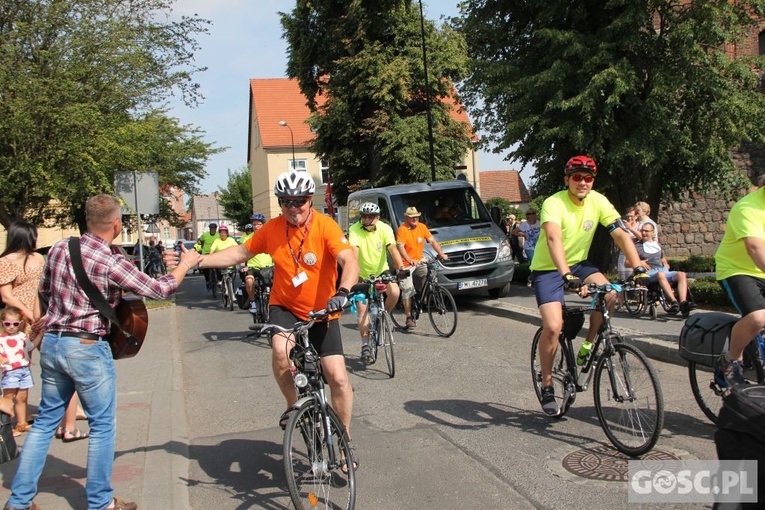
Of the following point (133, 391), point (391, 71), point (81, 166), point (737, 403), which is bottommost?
point (133, 391)

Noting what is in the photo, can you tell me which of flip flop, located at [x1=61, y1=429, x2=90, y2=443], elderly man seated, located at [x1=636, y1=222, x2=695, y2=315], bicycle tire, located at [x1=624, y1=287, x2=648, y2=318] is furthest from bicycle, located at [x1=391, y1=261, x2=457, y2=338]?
flip flop, located at [x1=61, y1=429, x2=90, y2=443]

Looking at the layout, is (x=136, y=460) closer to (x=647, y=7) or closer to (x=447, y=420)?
(x=447, y=420)

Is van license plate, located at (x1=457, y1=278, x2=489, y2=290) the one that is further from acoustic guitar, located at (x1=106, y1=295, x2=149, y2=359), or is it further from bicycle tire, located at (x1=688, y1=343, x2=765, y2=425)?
acoustic guitar, located at (x1=106, y1=295, x2=149, y2=359)

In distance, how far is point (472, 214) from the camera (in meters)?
14.1

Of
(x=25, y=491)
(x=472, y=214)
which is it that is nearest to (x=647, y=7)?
(x=472, y=214)

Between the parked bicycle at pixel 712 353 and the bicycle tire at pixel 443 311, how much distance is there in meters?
4.89

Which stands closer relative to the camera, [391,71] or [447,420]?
[447,420]

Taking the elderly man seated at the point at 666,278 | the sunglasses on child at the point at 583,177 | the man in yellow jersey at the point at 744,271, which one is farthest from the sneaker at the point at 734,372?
the elderly man seated at the point at 666,278

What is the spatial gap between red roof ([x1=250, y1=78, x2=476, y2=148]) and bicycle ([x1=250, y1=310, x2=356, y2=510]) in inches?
2057

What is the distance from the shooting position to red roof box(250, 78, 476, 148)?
5638 centimetres

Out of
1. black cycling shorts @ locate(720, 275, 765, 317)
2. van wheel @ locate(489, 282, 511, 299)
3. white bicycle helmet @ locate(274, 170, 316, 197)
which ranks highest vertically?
white bicycle helmet @ locate(274, 170, 316, 197)

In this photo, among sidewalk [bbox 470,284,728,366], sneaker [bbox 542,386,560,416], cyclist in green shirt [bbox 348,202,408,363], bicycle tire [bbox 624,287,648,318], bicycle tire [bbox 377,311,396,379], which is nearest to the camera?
sneaker [bbox 542,386,560,416]

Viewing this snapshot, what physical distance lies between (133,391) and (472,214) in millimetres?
8485

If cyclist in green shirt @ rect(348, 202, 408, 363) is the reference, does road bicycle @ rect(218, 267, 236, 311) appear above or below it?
below
